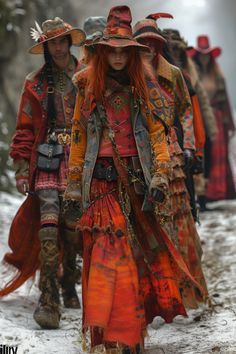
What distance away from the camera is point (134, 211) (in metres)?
4.34

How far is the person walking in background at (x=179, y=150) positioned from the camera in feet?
17.4

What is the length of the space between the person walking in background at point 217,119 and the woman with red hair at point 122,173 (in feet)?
20.2

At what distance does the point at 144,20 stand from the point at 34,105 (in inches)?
43.0

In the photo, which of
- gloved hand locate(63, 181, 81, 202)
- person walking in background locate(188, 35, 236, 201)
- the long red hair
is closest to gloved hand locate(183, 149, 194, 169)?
the long red hair

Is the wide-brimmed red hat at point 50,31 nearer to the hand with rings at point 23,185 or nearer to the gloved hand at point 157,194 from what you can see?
the hand with rings at point 23,185

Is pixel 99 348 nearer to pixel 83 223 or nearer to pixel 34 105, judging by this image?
pixel 83 223

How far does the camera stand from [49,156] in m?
5.41

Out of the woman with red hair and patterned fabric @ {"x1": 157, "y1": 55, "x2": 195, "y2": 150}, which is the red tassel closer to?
patterned fabric @ {"x1": 157, "y1": 55, "x2": 195, "y2": 150}

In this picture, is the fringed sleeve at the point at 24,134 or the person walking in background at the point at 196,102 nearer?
the fringed sleeve at the point at 24,134

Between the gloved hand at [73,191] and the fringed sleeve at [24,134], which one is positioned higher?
the fringed sleeve at [24,134]

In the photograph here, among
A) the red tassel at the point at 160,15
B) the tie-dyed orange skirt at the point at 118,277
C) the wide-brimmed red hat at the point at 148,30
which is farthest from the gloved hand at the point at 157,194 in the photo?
the wide-brimmed red hat at the point at 148,30

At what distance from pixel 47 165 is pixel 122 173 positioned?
128 centimetres

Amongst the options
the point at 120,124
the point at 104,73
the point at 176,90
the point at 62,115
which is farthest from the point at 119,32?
the point at 62,115

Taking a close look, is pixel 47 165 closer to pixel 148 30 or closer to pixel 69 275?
pixel 69 275
